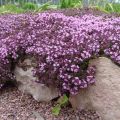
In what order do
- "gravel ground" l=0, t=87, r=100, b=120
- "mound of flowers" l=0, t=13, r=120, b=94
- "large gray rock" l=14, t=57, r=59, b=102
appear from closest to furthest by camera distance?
"mound of flowers" l=0, t=13, r=120, b=94 < "gravel ground" l=0, t=87, r=100, b=120 < "large gray rock" l=14, t=57, r=59, b=102

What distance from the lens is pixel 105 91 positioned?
12.0ft

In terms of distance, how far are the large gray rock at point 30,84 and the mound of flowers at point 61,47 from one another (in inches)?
3.5

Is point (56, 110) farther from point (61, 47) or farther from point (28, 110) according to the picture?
point (61, 47)

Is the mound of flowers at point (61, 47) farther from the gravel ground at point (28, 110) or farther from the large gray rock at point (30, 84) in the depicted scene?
the gravel ground at point (28, 110)

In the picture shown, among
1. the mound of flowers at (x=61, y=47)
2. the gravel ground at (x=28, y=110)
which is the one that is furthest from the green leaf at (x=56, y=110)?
the mound of flowers at (x=61, y=47)

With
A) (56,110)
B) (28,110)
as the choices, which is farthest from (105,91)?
(28,110)

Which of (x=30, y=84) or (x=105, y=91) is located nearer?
(x=105, y=91)

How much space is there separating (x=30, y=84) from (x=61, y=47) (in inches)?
25.9

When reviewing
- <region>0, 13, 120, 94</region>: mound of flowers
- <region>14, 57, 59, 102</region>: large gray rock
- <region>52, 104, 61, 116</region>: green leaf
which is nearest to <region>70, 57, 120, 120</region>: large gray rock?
<region>0, 13, 120, 94</region>: mound of flowers

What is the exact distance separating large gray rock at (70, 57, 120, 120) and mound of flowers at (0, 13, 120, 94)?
0.07 meters

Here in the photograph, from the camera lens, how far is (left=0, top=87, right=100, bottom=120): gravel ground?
12.5 ft

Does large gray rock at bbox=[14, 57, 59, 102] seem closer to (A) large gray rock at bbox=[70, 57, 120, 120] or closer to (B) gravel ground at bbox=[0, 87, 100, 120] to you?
(B) gravel ground at bbox=[0, 87, 100, 120]

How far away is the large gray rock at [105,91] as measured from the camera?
3.63 meters

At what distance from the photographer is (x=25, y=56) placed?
424 centimetres
